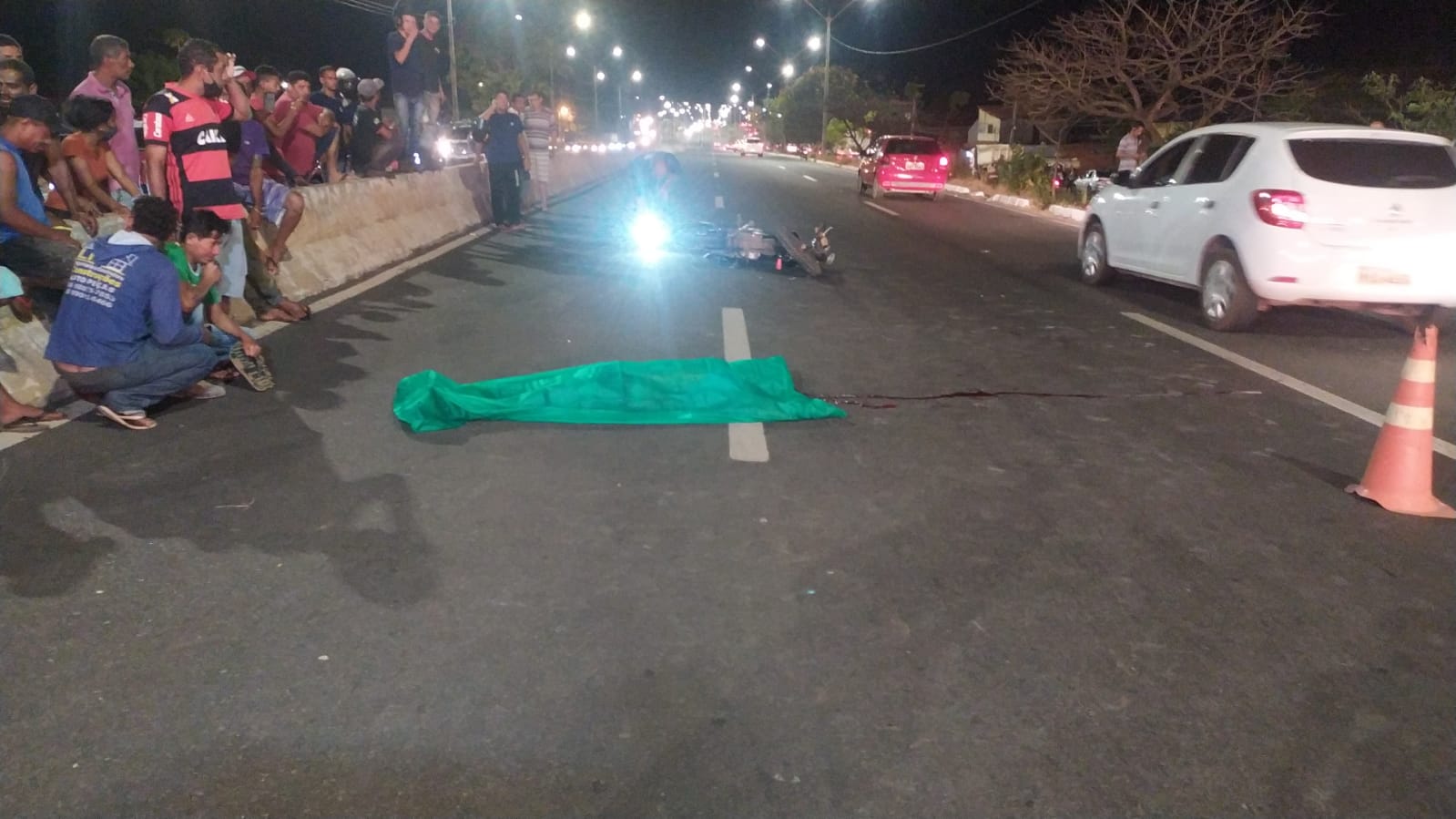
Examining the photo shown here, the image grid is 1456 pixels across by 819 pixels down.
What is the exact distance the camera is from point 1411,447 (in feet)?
15.9

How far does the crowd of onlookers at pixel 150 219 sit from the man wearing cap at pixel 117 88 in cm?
2

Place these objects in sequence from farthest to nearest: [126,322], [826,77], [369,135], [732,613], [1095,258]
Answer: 1. [826,77]
2. [369,135]
3. [1095,258]
4. [126,322]
5. [732,613]

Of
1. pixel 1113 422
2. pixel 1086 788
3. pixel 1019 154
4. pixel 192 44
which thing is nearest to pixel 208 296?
pixel 192 44

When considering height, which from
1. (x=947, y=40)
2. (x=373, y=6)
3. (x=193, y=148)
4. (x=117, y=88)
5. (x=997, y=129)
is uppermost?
(x=947, y=40)

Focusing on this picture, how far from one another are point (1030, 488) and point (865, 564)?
128cm

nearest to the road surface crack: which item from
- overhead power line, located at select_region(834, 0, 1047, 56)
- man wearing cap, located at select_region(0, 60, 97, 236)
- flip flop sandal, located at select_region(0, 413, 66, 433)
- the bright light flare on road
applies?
flip flop sandal, located at select_region(0, 413, 66, 433)

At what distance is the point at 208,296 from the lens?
22.5 feet

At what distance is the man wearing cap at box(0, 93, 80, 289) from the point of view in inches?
239

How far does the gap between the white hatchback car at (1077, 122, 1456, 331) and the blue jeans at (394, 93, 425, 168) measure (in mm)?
10901

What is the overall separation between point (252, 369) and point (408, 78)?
1003 centimetres

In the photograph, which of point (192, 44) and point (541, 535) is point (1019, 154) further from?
point (541, 535)

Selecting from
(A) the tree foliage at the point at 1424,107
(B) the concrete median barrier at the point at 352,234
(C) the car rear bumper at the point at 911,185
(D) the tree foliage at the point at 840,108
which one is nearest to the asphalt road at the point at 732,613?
(B) the concrete median barrier at the point at 352,234

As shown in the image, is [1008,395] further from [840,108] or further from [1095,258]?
[840,108]

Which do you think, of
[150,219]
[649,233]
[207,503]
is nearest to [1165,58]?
[649,233]
